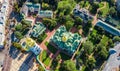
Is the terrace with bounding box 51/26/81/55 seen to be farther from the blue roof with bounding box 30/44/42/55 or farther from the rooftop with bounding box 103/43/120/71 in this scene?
the rooftop with bounding box 103/43/120/71

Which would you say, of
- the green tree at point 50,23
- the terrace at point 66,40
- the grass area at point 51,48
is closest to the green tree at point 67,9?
the green tree at point 50,23

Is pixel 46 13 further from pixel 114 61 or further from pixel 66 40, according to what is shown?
pixel 114 61

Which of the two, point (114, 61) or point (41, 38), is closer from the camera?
point (114, 61)

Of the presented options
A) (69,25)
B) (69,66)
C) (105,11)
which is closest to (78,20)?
(69,25)

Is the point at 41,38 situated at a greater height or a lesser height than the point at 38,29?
lesser

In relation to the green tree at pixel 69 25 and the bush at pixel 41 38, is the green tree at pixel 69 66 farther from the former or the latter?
the green tree at pixel 69 25

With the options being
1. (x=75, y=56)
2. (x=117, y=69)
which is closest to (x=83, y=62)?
(x=75, y=56)

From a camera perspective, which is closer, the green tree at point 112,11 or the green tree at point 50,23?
the green tree at point 50,23

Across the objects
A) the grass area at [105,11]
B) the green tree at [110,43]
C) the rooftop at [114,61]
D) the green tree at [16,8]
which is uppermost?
the green tree at [16,8]
